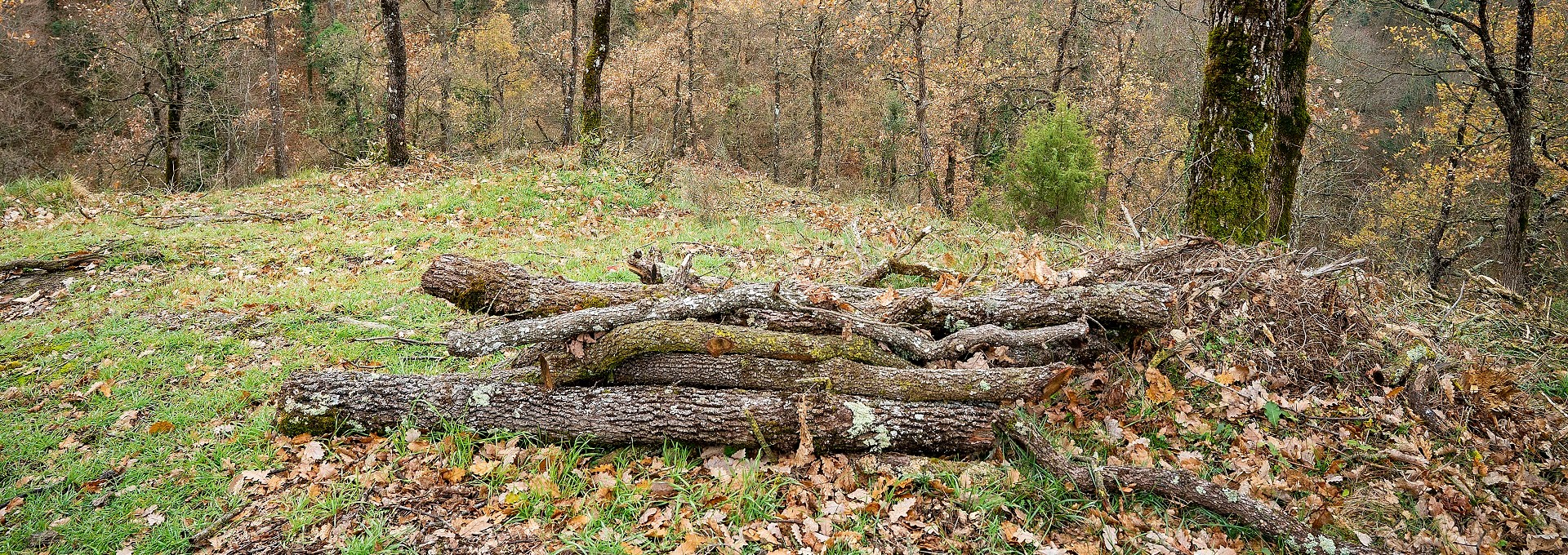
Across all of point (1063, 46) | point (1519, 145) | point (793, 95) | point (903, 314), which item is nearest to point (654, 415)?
point (903, 314)

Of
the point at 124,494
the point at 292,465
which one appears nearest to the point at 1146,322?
the point at 292,465

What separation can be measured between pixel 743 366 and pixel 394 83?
12487 millimetres

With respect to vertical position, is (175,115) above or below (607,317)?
above

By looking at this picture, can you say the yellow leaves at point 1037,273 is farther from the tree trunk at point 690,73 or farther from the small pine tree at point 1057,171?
the tree trunk at point 690,73

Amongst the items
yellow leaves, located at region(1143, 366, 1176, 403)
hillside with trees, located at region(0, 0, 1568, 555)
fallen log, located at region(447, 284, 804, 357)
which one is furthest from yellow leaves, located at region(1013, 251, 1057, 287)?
fallen log, located at region(447, 284, 804, 357)

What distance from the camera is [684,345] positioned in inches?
141

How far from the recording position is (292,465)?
3.64m

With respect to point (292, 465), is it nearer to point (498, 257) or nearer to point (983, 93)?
point (498, 257)

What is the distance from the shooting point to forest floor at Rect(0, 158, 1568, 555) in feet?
10.5

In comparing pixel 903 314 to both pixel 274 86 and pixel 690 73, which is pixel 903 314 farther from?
pixel 690 73

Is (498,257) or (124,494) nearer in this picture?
(124,494)

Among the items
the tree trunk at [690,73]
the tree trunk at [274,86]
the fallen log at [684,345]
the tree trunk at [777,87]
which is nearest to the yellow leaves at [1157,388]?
the fallen log at [684,345]

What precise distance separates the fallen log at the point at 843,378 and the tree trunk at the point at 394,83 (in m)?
11.9

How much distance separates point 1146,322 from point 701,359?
8.80 feet
